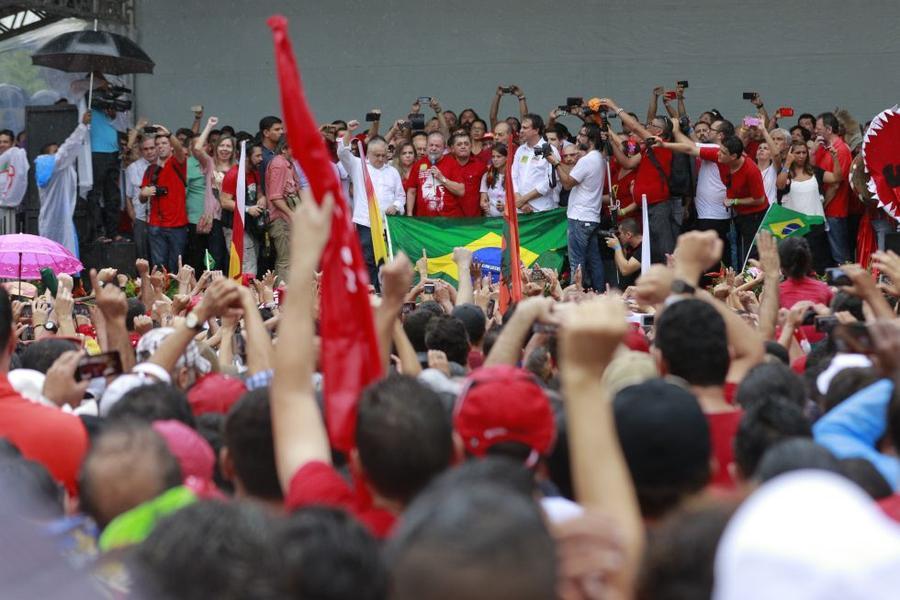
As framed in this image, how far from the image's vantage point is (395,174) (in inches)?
581

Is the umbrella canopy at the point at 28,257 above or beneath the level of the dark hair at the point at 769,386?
beneath

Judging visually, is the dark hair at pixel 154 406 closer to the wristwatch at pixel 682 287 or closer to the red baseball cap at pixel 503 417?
the red baseball cap at pixel 503 417

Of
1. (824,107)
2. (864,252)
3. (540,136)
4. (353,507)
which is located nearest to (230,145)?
(540,136)

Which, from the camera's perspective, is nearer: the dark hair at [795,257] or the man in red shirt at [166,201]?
the dark hair at [795,257]

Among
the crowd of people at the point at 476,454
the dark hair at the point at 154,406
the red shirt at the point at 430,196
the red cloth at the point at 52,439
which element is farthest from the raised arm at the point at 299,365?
the red shirt at the point at 430,196

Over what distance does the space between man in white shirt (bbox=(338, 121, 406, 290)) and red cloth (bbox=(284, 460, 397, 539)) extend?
11.0 meters

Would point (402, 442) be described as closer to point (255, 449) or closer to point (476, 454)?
point (476, 454)

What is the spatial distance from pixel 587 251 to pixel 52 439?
10.3 m

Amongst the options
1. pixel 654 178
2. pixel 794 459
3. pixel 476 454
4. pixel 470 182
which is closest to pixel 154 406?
pixel 476 454

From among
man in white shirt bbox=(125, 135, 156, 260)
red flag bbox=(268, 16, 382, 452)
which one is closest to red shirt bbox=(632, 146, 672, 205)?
man in white shirt bbox=(125, 135, 156, 260)

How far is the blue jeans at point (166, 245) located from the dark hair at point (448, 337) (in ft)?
31.9

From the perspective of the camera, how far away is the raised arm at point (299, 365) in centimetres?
312

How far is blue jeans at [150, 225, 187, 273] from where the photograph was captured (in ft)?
49.1

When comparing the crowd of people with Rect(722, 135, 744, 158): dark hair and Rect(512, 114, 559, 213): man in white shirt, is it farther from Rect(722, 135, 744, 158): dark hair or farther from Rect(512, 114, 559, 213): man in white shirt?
Rect(512, 114, 559, 213): man in white shirt
